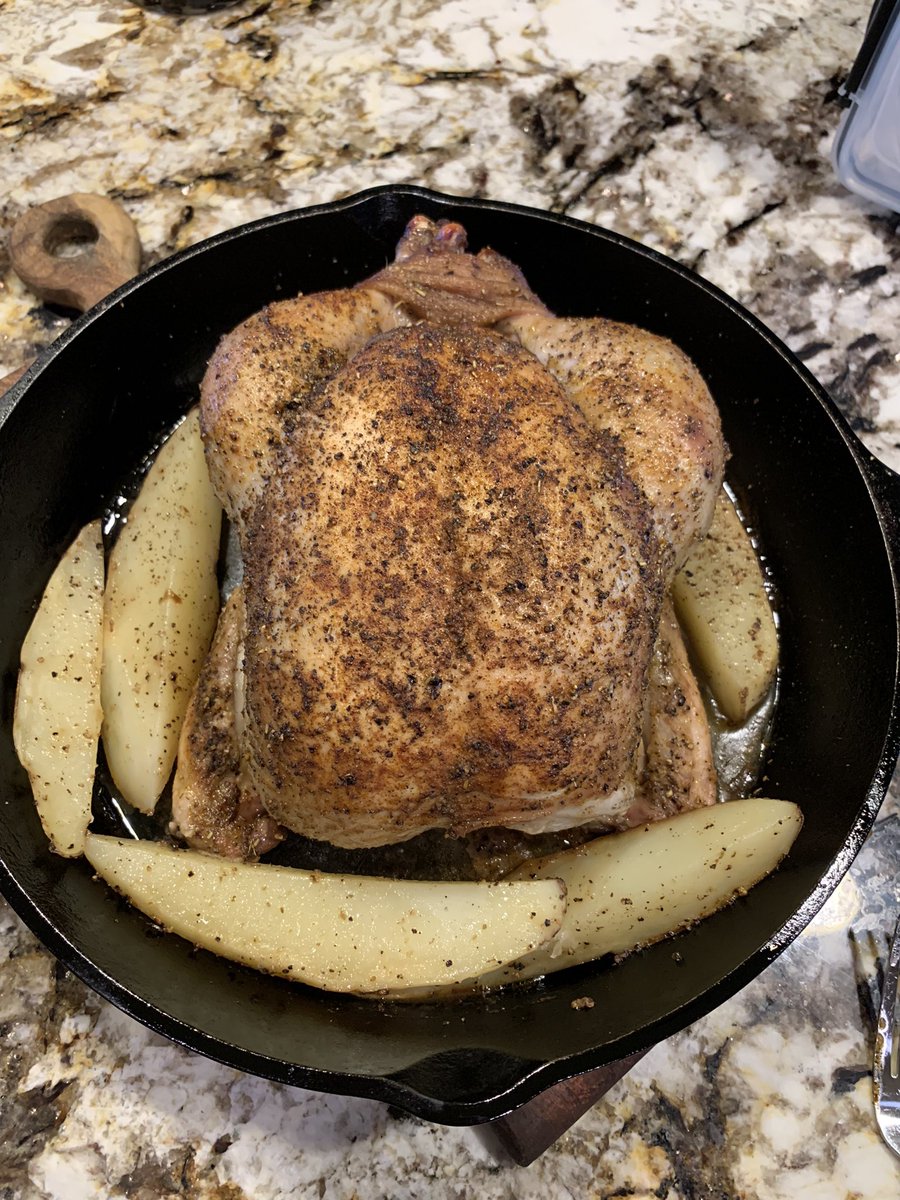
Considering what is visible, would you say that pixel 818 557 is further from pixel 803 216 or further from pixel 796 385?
pixel 803 216

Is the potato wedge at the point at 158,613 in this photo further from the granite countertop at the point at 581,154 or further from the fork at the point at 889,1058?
the fork at the point at 889,1058

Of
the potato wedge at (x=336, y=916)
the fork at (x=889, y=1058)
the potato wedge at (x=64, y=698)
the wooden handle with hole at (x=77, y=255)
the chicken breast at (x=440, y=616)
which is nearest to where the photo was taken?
the chicken breast at (x=440, y=616)

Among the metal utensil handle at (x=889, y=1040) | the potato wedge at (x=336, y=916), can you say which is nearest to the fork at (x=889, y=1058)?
the metal utensil handle at (x=889, y=1040)

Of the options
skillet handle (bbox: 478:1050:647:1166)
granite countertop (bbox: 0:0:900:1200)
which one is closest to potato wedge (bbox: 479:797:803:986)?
skillet handle (bbox: 478:1050:647:1166)

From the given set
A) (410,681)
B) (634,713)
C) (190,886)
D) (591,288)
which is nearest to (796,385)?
(591,288)

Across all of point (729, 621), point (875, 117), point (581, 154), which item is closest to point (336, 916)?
point (729, 621)

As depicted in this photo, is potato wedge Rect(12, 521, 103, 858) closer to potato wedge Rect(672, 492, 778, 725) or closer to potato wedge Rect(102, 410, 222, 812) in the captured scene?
potato wedge Rect(102, 410, 222, 812)
